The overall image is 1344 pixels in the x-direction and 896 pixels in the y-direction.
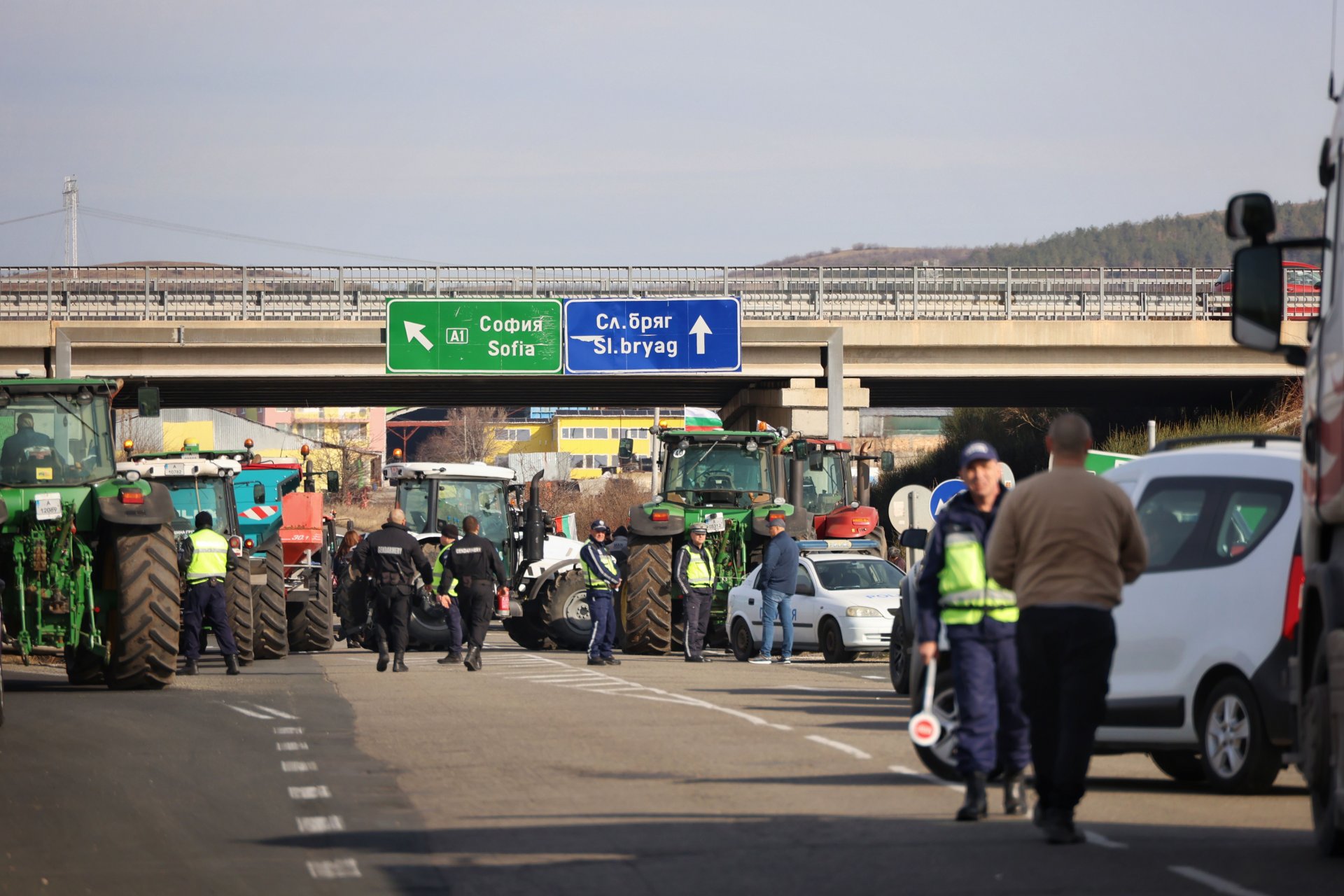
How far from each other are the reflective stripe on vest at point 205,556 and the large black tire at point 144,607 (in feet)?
9.62

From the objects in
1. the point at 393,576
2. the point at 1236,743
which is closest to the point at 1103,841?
the point at 1236,743

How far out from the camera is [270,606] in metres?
24.3

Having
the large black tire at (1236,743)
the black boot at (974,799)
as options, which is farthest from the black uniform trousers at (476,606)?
the black boot at (974,799)

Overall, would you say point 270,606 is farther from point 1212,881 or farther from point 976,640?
point 1212,881

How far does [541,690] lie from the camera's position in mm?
18391

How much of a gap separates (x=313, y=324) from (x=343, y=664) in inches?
745

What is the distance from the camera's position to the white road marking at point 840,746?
12.2 m

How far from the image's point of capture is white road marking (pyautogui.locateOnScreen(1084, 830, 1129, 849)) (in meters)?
8.45

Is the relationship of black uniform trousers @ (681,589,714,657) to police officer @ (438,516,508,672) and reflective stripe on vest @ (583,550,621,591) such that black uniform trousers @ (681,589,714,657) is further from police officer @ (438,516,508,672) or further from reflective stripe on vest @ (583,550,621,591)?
police officer @ (438,516,508,672)

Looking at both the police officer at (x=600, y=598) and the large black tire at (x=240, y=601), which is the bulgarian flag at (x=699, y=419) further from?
the large black tire at (x=240, y=601)

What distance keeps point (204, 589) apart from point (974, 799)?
13759 mm

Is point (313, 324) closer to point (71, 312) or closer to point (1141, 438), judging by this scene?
point (71, 312)

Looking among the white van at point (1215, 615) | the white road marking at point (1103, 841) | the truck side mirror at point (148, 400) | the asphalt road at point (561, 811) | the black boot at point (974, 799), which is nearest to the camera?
the asphalt road at point (561, 811)

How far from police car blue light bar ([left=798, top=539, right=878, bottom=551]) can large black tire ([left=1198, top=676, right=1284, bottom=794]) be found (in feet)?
49.8
